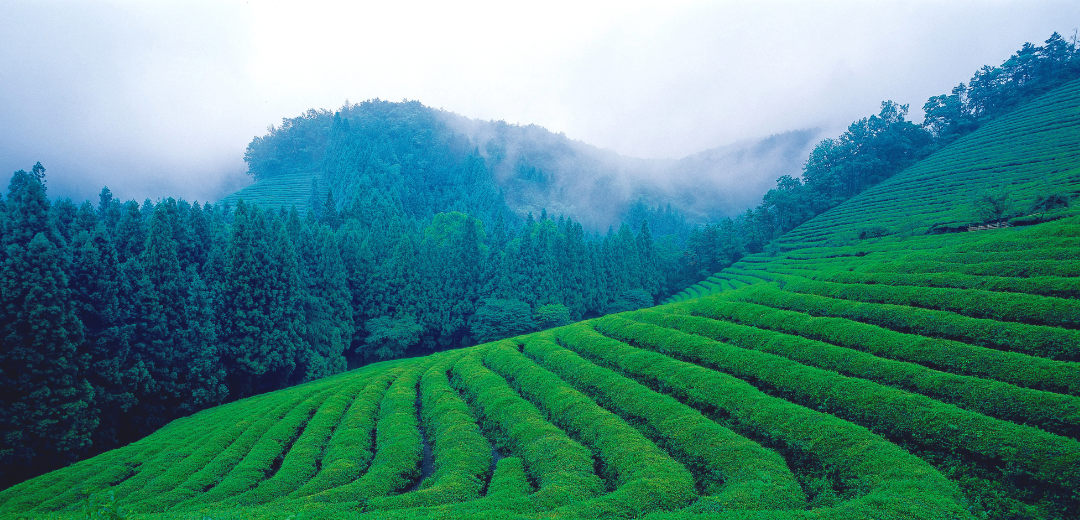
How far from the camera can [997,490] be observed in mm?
9055

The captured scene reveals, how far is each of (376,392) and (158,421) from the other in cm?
1491

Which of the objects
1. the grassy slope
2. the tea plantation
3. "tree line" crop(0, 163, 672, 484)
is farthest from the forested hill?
the grassy slope

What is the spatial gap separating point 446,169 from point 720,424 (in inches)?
3895

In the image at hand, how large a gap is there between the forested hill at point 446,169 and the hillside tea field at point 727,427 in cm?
5492

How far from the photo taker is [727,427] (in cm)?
1333

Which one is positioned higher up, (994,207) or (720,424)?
(994,207)

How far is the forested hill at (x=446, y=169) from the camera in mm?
88562

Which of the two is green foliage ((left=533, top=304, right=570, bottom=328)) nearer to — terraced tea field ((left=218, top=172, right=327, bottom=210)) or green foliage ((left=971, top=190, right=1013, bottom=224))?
green foliage ((left=971, top=190, right=1013, bottom=224))

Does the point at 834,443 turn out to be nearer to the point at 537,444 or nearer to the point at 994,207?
the point at 537,444

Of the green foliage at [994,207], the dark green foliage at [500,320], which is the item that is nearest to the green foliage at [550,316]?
the dark green foliage at [500,320]

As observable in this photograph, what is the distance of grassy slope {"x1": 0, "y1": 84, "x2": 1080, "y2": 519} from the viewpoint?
374 inches

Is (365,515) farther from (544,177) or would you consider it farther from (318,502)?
(544,177)

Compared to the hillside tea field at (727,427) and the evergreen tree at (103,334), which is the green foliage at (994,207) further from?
the evergreen tree at (103,334)

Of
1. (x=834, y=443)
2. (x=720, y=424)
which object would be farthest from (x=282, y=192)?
(x=834, y=443)
